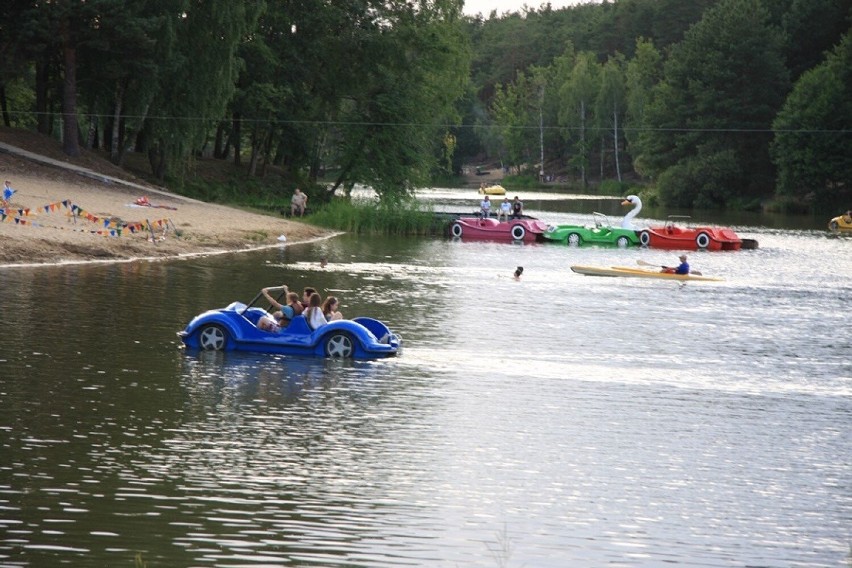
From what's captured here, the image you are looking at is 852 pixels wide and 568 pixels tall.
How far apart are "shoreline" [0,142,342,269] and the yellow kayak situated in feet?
40.1

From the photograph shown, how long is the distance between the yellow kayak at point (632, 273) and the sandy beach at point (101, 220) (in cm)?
1236

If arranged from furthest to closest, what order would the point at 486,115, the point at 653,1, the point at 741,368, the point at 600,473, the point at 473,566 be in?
the point at 486,115 < the point at 653,1 < the point at 741,368 < the point at 600,473 < the point at 473,566

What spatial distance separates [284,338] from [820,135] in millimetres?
77731

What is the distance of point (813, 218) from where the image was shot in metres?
90.0

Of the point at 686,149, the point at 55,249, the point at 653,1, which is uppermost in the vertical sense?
the point at 653,1

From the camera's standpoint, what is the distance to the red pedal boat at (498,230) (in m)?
58.4

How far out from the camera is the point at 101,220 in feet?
136

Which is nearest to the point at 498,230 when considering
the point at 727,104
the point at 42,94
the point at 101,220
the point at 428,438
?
the point at 42,94

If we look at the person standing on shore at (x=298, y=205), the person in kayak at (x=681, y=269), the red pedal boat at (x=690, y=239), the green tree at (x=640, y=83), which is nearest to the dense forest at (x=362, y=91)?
the green tree at (x=640, y=83)

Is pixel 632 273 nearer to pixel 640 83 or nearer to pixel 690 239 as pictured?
pixel 690 239

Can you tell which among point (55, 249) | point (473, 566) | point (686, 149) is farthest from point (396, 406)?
point (686, 149)

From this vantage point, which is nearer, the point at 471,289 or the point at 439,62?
the point at 471,289

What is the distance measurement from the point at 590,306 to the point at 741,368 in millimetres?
9202

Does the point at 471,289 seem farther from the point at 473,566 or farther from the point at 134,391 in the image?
the point at 473,566
